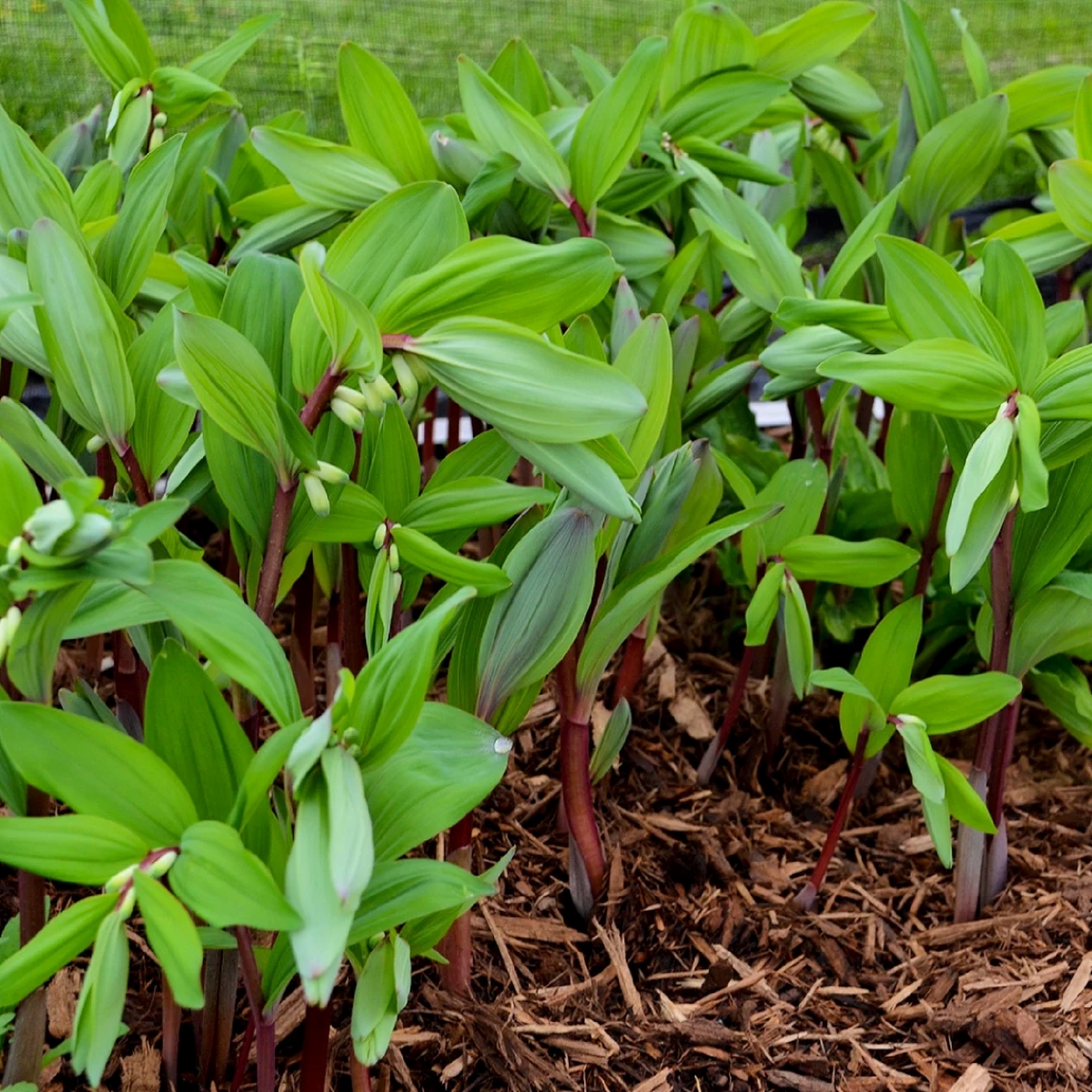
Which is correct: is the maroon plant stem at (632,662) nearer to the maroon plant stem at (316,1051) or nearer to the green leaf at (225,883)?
the maroon plant stem at (316,1051)

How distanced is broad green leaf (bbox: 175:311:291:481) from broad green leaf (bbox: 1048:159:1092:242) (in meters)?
0.55

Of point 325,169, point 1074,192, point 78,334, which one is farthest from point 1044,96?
point 78,334

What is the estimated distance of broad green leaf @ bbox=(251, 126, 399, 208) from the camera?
726 millimetres

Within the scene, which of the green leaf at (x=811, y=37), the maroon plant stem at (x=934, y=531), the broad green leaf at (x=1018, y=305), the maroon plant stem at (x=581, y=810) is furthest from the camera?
the green leaf at (x=811, y=37)

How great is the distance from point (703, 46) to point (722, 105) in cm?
10

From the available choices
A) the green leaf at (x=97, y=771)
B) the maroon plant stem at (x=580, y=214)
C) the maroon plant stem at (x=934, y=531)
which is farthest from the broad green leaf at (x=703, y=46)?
the green leaf at (x=97, y=771)

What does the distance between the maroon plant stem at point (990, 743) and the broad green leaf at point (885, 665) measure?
52 millimetres

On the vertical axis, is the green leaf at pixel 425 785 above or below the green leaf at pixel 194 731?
below

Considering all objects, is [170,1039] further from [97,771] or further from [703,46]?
[703,46]

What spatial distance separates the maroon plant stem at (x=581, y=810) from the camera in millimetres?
723

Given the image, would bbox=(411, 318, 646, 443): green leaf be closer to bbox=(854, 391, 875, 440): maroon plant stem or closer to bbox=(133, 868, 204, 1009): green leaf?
bbox=(133, 868, 204, 1009): green leaf

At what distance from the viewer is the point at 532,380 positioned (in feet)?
1.56

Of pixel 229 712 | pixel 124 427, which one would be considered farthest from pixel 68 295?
pixel 229 712

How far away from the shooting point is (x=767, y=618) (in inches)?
32.2
